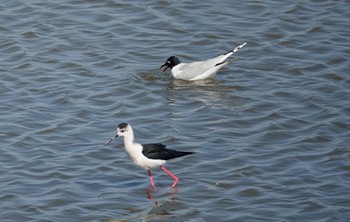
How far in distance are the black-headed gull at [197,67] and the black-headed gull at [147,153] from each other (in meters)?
3.99

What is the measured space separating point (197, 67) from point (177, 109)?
54.0 inches

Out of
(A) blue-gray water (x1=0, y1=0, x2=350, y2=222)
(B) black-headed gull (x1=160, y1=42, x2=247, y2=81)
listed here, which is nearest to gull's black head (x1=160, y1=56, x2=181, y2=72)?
(B) black-headed gull (x1=160, y1=42, x2=247, y2=81)

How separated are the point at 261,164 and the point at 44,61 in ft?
17.0

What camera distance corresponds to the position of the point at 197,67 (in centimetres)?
1622

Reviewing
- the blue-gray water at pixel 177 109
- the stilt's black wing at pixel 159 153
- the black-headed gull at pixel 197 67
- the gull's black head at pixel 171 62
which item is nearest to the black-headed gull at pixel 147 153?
the stilt's black wing at pixel 159 153

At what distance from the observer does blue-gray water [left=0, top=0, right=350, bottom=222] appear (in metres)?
12.0

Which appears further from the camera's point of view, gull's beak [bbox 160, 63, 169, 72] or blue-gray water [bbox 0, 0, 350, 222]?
gull's beak [bbox 160, 63, 169, 72]

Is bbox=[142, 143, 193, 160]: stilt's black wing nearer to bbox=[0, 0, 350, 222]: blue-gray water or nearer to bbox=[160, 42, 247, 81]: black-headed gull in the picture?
bbox=[0, 0, 350, 222]: blue-gray water

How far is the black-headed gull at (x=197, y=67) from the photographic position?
16.2 m

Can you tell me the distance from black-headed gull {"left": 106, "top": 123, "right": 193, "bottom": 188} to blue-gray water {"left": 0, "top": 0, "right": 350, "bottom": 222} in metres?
0.36

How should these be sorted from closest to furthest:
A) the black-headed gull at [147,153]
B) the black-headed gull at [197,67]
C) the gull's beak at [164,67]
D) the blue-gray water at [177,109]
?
the blue-gray water at [177,109] → the black-headed gull at [147,153] → the black-headed gull at [197,67] → the gull's beak at [164,67]

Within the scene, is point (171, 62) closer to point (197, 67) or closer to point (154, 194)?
point (197, 67)

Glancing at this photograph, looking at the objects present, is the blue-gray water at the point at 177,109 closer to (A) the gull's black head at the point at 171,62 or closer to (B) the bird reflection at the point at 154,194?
(B) the bird reflection at the point at 154,194

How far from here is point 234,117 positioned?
579 inches
